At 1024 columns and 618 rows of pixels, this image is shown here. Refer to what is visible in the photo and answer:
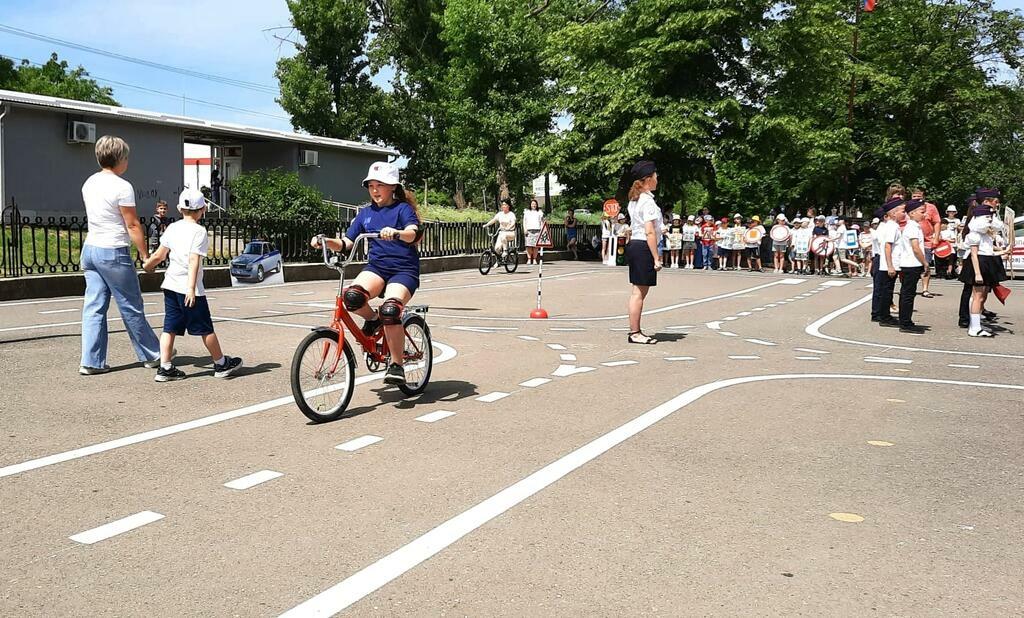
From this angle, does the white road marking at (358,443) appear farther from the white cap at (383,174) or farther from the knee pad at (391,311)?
the white cap at (383,174)

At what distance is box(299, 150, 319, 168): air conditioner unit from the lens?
36562mm

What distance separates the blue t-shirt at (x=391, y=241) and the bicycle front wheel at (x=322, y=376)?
0.77 metres

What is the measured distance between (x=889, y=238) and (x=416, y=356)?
8.40m

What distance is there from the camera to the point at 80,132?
27.5m

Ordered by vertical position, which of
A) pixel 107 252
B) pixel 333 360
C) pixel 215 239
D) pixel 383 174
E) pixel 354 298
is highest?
pixel 383 174

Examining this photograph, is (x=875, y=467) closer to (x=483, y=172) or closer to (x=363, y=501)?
(x=363, y=501)

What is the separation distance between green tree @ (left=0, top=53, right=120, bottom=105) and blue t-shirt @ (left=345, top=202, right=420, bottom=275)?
56.1 metres

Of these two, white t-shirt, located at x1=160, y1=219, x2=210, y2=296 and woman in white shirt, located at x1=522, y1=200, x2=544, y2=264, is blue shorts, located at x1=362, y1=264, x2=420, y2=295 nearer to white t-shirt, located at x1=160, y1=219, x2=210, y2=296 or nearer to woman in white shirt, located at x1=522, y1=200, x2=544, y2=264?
white t-shirt, located at x1=160, y1=219, x2=210, y2=296

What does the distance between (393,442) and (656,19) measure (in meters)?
33.1

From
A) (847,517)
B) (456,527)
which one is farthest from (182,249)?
(847,517)

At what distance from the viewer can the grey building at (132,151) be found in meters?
26.2

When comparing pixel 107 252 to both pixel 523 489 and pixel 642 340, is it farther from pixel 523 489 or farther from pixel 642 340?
pixel 642 340

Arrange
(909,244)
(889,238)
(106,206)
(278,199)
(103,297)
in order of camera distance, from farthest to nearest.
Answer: (278,199) < (889,238) < (909,244) < (103,297) < (106,206)

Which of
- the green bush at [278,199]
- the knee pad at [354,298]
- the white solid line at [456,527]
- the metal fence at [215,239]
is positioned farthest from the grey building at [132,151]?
the white solid line at [456,527]
